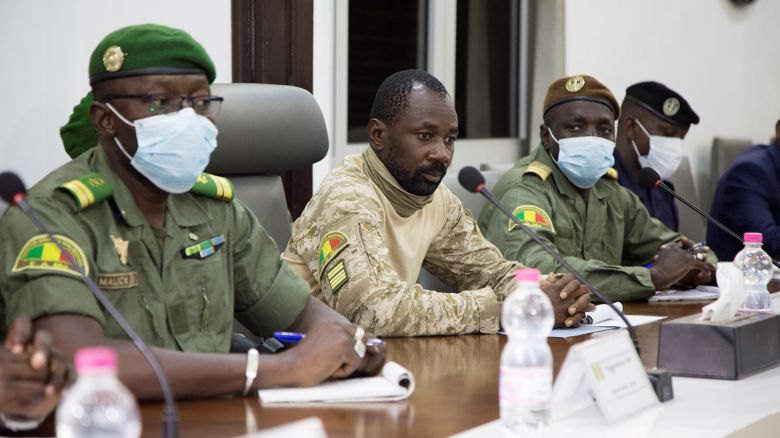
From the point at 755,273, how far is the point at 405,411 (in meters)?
1.04

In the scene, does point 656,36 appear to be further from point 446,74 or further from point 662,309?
point 662,309

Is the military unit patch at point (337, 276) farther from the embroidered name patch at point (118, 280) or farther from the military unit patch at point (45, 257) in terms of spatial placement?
the military unit patch at point (45, 257)

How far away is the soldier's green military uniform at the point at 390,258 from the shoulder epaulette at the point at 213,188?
360 mm

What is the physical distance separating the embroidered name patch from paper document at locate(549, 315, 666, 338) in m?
0.91

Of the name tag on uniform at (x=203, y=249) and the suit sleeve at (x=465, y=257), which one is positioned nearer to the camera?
the name tag on uniform at (x=203, y=249)

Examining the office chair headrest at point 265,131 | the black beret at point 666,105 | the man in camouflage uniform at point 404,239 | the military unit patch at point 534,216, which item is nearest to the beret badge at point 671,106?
the black beret at point 666,105

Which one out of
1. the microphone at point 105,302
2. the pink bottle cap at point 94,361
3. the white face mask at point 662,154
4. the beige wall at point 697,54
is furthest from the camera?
the beige wall at point 697,54

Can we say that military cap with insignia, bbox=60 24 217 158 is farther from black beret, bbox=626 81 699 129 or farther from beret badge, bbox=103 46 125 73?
black beret, bbox=626 81 699 129

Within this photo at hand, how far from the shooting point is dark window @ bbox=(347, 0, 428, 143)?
4.24 m

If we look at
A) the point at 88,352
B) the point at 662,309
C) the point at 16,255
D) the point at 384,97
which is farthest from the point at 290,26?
the point at 88,352

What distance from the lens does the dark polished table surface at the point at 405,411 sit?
4.94 feet

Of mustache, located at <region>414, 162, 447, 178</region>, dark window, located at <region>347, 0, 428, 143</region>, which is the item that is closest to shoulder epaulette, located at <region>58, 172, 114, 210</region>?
mustache, located at <region>414, 162, 447, 178</region>

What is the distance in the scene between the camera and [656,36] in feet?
18.7

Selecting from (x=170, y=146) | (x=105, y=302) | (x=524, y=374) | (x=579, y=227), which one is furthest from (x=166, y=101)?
(x=579, y=227)
